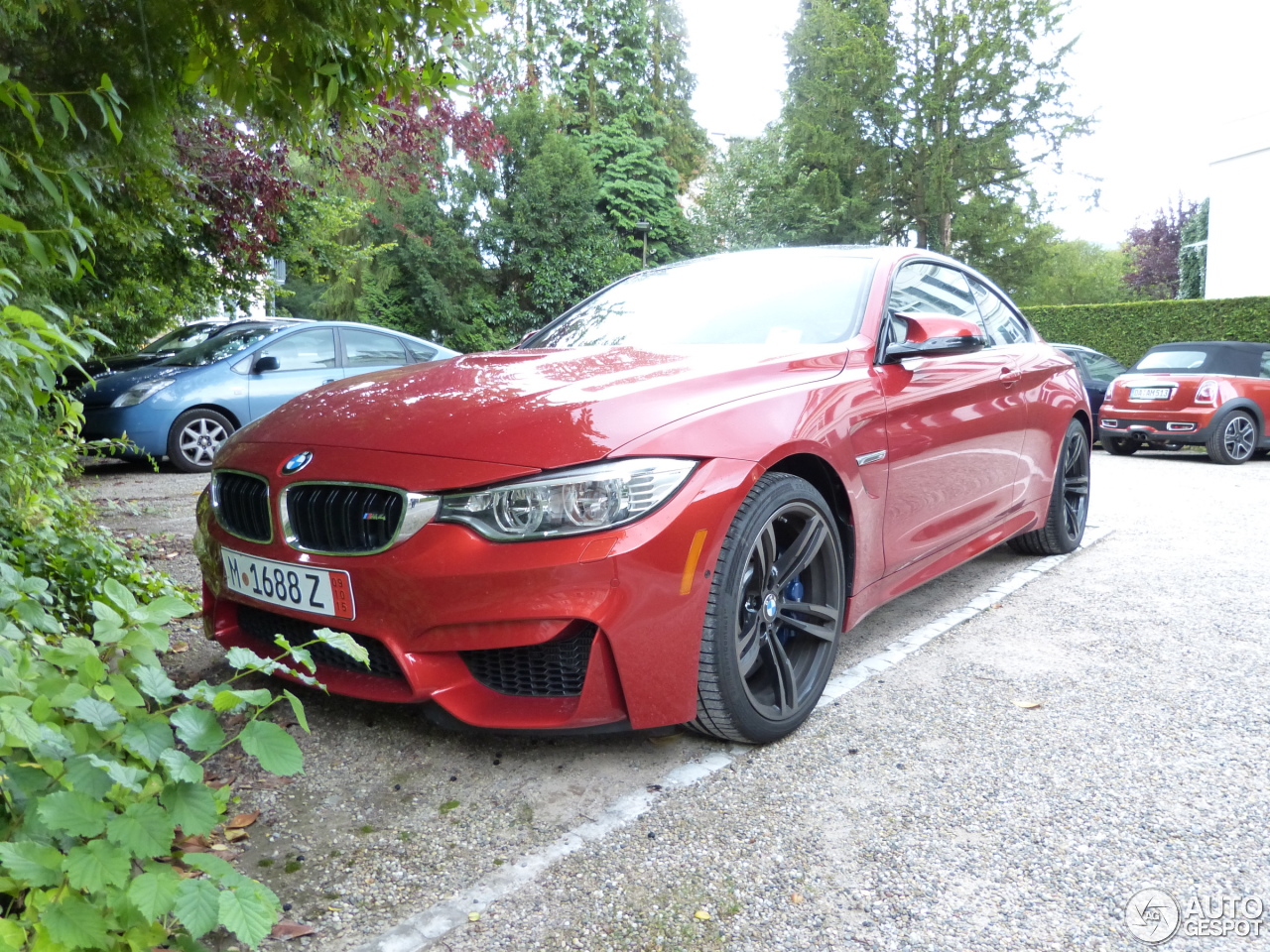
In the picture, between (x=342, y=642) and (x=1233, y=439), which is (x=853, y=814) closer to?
(x=342, y=642)

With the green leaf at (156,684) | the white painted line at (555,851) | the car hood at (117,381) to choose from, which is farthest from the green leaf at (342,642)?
the car hood at (117,381)

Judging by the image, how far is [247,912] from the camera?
1.55 meters

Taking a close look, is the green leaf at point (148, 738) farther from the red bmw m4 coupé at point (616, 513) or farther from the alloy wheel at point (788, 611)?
the alloy wheel at point (788, 611)

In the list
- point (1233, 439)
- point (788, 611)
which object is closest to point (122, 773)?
point (788, 611)

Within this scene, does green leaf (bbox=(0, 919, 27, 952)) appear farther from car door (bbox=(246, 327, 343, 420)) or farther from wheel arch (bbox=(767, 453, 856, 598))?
car door (bbox=(246, 327, 343, 420))

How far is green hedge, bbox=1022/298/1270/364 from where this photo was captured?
15.4 m

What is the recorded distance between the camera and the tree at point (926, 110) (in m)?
25.9

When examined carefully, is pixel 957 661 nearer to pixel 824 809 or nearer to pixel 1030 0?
pixel 824 809

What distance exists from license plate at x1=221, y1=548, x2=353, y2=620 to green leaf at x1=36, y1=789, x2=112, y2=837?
2.63ft

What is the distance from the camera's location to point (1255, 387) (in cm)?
1030

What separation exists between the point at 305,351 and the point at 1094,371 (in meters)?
10.1

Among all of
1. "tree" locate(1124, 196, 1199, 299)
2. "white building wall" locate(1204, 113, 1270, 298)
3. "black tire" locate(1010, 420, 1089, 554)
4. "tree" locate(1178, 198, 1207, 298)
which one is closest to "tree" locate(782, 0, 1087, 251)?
"white building wall" locate(1204, 113, 1270, 298)

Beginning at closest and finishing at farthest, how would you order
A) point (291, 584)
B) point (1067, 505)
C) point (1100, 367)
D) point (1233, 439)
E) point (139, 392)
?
point (291, 584), point (1067, 505), point (139, 392), point (1233, 439), point (1100, 367)

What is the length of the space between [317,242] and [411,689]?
8.01 metres
